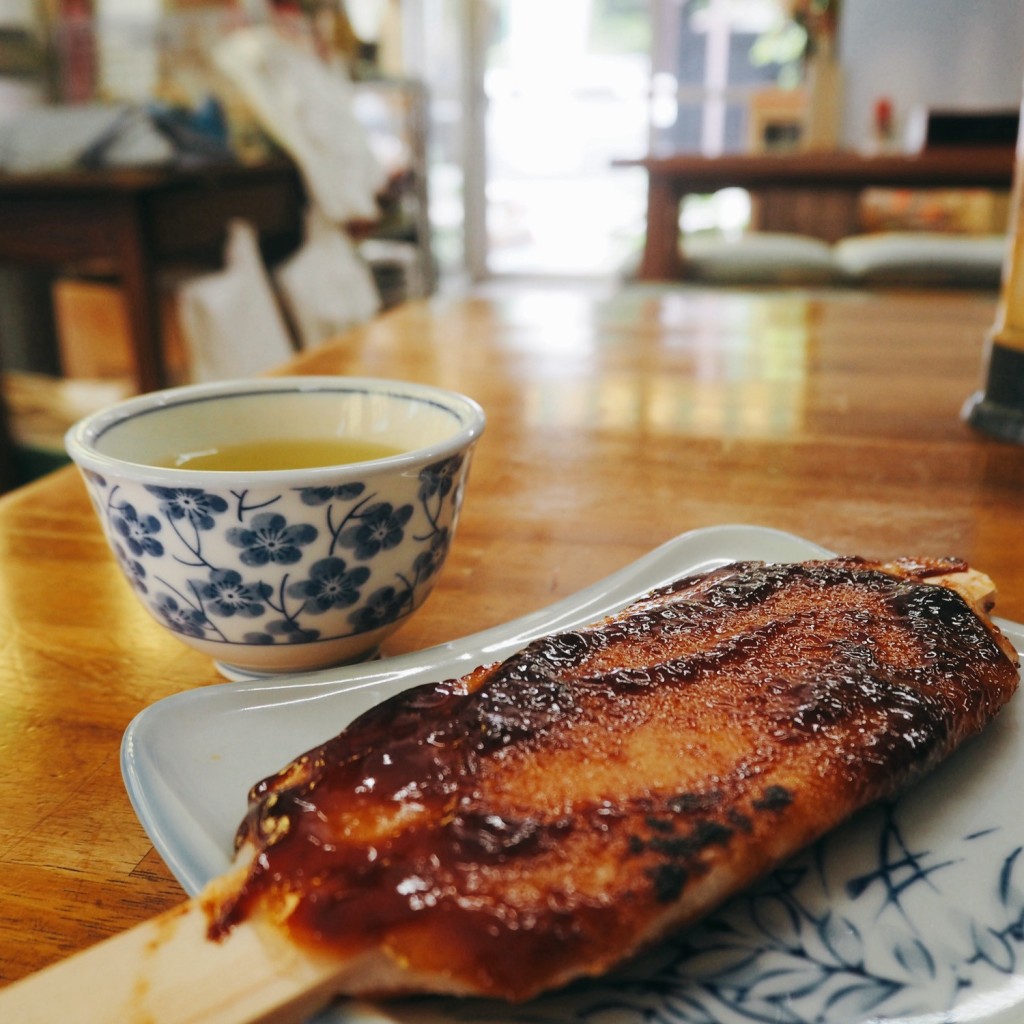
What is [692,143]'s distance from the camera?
21.1ft

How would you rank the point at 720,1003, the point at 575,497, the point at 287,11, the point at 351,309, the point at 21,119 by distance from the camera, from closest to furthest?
the point at 720,1003
the point at 575,497
the point at 21,119
the point at 351,309
the point at 287,11

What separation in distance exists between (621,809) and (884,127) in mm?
5613

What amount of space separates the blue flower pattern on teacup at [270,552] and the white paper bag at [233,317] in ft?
7.69

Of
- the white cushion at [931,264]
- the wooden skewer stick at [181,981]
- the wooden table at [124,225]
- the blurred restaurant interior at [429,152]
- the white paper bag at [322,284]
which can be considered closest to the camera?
the wooden skewer stick at [181,981]

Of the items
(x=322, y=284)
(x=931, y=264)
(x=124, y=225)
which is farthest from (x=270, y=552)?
(x=931, y=264)

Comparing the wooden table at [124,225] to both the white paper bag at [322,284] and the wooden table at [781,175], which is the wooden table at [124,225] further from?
the wooden table at [781,175]

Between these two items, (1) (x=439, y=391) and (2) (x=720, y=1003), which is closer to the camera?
(2) (x=720, y=1003)

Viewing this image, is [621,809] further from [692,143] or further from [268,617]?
[692,143]

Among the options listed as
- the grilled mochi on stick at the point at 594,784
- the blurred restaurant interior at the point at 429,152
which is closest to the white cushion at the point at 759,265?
the blurred restaurant interior at the point at 429,152

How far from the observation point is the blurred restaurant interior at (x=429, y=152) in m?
2.69

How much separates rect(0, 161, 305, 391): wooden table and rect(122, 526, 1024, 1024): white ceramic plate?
2.20 metres

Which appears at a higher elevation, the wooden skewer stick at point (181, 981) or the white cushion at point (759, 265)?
the wooden skewer stick at point (181, 981)

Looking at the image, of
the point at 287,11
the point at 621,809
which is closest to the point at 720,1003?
the point at 621,809

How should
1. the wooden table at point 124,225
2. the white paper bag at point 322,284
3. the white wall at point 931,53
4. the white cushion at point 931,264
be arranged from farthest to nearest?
the white wall at point 931,53 → the white cushion at point 931,264 → the white paper bag at point 322,284 → the wooden table at point 124,225
